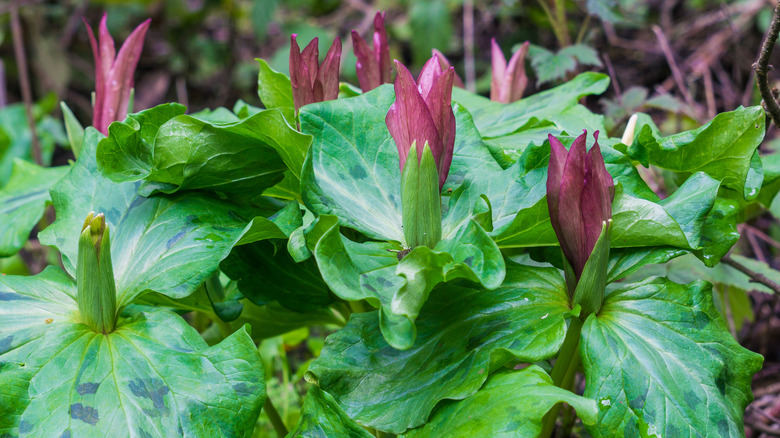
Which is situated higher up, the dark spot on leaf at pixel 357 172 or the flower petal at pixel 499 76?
the flower petal at pixel 499 76

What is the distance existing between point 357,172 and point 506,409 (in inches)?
12.9

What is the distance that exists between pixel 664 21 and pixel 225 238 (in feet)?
8.57

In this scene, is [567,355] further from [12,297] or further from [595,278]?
[12,297]

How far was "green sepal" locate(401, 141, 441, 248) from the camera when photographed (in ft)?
2.12

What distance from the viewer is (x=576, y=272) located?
700 mm

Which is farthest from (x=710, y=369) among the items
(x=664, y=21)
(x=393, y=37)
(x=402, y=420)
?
(x=393, y=37)

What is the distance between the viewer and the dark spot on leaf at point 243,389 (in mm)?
636

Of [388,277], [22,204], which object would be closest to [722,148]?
[388,277]

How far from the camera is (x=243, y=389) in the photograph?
0.64 m

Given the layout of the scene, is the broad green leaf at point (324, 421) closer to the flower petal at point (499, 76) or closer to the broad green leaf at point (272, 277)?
the broad green leaf at point (272, 277)

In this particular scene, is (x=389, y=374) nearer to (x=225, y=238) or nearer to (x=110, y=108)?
(x=225, y=238)

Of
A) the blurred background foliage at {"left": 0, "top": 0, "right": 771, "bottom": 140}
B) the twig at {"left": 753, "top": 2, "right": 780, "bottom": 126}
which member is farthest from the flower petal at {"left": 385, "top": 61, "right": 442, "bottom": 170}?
the blurred background foliage at {"left": 0, "top": 0, "right": 771, "bottom": 140}

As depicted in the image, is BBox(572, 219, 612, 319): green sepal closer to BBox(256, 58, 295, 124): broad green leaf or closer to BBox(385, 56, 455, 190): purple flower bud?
BBox(385, 56, 455, 190): purple flower bud

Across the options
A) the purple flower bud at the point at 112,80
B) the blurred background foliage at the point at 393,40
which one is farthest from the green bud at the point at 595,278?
the blurred background foliage at the point at 393,40
